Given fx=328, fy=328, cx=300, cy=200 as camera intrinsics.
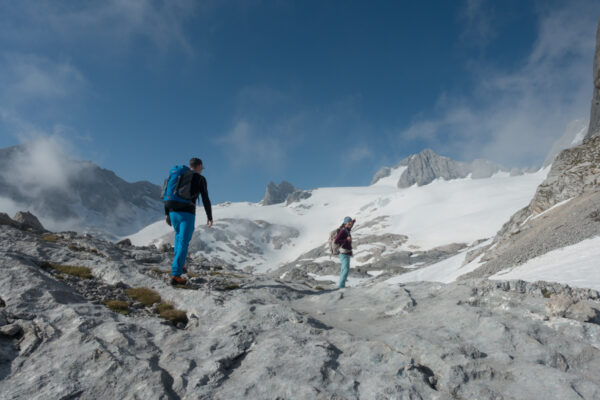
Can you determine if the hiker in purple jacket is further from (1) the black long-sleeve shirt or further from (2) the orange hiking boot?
(2) the orange hiking boot

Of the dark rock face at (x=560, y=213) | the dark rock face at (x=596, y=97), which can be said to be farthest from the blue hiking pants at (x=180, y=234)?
the dark rock face at (x=596, y=97)

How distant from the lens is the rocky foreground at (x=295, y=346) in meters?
5.22

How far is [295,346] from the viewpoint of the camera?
6465mm

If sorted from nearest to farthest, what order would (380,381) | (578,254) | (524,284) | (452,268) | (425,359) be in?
(380,381)
(425,359)
(524,284)
(578,254)
(452,268)

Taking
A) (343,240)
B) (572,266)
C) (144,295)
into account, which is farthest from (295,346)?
(572,266)

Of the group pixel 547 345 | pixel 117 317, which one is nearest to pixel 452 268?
pixel 547 345

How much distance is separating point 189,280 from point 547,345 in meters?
11.0

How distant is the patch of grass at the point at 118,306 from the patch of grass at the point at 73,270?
381 centimetres

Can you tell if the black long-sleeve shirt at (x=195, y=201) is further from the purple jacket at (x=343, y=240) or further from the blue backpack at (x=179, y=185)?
the purple jacket at (x=343, y=240)

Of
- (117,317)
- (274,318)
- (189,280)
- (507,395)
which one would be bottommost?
(507,395)

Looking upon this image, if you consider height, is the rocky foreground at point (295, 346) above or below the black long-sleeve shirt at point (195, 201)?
below

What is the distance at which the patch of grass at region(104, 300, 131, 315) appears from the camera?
8.72 meters

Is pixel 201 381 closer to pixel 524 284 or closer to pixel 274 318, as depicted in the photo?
pixel 274 318

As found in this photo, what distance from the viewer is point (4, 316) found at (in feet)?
22.9
